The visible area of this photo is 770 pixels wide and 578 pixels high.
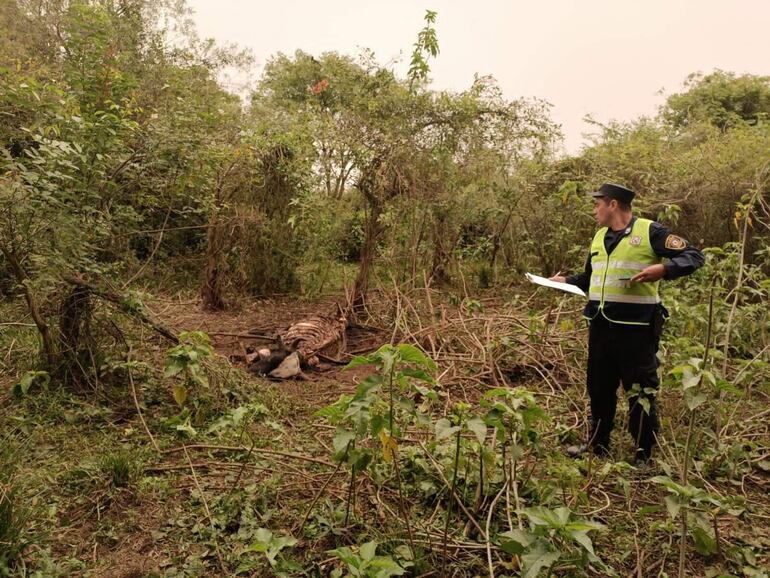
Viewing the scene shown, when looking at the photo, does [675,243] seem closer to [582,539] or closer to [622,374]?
[622,374]

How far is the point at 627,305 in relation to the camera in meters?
3.04

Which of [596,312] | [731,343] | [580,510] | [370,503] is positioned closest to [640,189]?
[731,343]

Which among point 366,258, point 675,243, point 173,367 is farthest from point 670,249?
point 366,258

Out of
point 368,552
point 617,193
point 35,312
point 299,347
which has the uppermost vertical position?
point 617,193

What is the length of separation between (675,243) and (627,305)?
45cm

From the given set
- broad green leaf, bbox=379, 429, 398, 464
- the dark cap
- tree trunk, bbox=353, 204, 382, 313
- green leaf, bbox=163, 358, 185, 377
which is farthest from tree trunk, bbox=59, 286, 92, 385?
the dark cap

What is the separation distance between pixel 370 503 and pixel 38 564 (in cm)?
147

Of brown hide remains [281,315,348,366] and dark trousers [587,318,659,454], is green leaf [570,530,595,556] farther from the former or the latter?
brown hide remains [281,315,348,366]

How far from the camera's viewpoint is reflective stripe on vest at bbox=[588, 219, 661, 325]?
3008 mm

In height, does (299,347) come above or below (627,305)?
below

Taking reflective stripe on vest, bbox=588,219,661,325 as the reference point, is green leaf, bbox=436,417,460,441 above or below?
below

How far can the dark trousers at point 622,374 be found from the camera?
302 cm

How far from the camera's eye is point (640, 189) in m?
7.87

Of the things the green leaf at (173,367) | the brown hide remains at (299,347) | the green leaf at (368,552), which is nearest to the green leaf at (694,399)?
the green leaf at (368,552)
